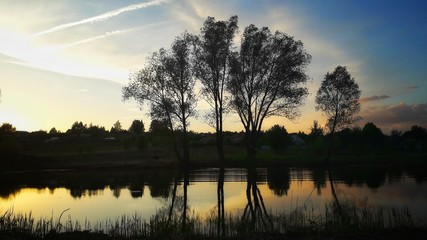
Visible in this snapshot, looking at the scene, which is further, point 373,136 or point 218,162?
point 373,136

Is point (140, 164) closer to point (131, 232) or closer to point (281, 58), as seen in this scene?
point (281, 58)

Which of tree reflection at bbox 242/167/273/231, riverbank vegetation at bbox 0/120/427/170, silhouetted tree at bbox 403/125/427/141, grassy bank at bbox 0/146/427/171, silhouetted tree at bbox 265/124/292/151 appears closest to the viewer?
tree reflection at bbox 242/167/273/231

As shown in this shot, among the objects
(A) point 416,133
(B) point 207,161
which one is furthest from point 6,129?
(A) point 416,133

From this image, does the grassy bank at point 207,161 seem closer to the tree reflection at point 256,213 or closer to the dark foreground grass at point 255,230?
the tree reflection at point 256,213

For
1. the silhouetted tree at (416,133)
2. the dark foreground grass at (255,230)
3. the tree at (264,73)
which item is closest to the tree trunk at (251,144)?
the tree at (264,73)

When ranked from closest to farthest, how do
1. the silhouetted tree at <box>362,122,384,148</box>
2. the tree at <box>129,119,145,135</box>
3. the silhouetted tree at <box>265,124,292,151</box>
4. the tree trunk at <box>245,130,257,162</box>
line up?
the tree trunk at <box>245,130,257,162</box>
the silhouetted tree at <box>265,124,292,151</box>
the silhouetted tree at <box>362,122,384,148</box>
the tree at <box>129,119,145,135</box>

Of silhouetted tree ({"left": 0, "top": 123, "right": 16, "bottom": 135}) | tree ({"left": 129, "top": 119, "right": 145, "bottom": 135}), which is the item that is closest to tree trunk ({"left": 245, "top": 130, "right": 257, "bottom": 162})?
silhouetted tree ({"left": 0, "top": 123, "right": 16, "bottom": 135})

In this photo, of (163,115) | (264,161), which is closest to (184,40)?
(163,115)

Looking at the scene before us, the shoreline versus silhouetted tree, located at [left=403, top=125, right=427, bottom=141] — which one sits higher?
silhouetted tree, located at [left=403, top=125, right=427, bottom=141]

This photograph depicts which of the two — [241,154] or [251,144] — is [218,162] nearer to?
[251,144]

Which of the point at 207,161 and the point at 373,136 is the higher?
the point at 373,136

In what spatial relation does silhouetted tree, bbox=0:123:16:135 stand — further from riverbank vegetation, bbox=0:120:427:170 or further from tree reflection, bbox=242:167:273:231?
tree reflection, bbox=242:167:273:231

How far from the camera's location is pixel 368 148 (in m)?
64.9

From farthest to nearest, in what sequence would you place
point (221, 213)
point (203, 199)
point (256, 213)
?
point (203, 199) → point (221, 213) → point (256, 213)
